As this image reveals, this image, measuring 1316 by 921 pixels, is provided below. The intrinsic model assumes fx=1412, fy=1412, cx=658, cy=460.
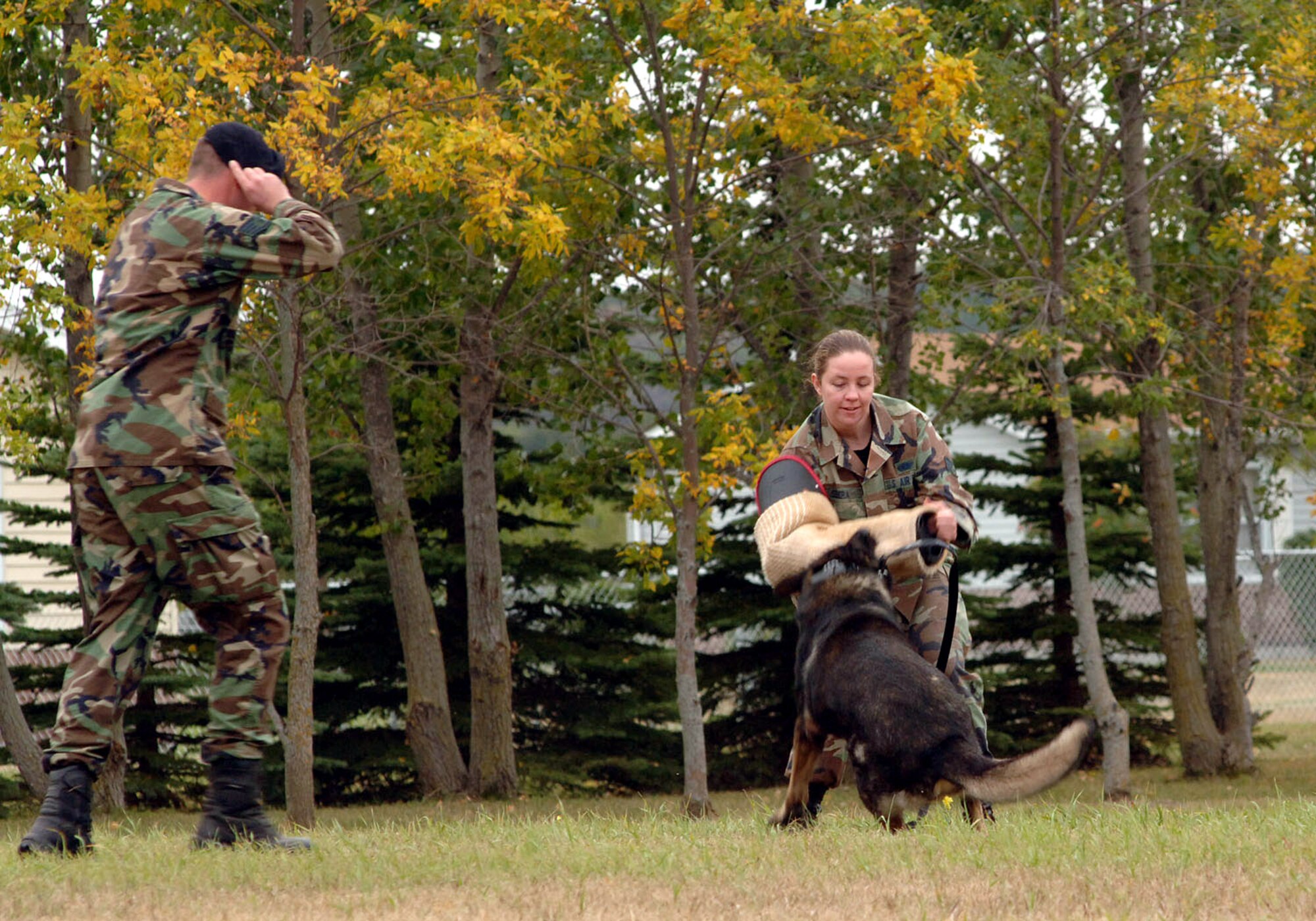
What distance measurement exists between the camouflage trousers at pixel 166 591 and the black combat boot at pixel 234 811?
9 cm

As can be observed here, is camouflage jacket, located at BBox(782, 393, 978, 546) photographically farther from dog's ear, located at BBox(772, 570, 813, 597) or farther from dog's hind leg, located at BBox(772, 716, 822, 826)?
dog's hind leg, located at BBox(772, 716, 822, 826)

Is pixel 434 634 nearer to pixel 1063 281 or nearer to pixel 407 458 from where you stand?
pixel 407 458

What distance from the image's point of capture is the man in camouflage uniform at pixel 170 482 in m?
4.29

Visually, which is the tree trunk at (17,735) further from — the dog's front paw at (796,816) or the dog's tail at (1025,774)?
the dog's tail at (1025,774)

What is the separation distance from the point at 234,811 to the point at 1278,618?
86.2 feet

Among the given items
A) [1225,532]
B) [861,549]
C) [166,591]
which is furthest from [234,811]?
[1225,532]

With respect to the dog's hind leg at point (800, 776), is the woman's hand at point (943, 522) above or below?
above

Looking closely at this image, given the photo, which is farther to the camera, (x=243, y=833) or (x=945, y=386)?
(x=945, y=386)

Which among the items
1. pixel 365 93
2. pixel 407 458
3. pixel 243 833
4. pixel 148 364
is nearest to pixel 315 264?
pixel 148 364

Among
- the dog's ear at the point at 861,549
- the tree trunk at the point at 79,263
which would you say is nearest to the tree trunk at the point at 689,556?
the tree trunk at the point at 79,263

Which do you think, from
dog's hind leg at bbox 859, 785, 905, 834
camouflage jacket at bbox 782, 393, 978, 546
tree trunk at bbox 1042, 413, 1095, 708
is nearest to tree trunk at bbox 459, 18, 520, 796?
tree trunk at bbox 1042, 413, 1095, 708

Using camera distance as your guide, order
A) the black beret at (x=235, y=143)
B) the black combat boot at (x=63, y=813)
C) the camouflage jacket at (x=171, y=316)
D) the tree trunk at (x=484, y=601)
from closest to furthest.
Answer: the camouflage jacket at (x=171, y=316)
the black combat boot at (x=63, y=813)
the black beret at (x=235, y=143)
the tree trunk at (x=484, y=601)

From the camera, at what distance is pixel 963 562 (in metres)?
16.3

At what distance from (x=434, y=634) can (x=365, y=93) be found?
566 centimetres
